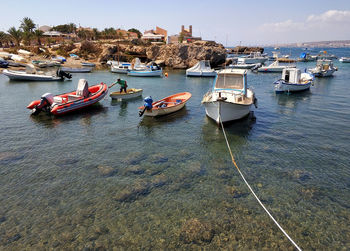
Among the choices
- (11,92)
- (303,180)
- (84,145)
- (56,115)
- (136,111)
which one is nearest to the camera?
(303,180)

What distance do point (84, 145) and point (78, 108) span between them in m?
8.15

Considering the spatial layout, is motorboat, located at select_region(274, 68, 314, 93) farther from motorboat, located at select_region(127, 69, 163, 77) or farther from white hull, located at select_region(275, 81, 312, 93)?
motorboat, located at select_region(127, 69, 163, 77)

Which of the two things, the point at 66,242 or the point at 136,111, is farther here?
the point at 136,111

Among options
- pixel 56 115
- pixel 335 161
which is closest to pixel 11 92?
pixel 56 115

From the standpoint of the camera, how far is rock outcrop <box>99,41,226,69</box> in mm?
66188

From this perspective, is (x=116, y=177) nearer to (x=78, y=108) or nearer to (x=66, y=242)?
(x=66, y=242)

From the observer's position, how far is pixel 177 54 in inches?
2616

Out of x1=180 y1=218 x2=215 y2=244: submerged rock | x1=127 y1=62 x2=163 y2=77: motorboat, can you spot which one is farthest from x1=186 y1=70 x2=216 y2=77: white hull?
x1=180 y1=218 x2=215 y2=244: submerged rock

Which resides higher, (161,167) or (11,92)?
(11,92)

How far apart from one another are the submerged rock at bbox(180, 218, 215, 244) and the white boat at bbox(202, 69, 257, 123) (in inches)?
379

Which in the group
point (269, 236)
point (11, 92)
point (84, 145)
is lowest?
point (269, 236)

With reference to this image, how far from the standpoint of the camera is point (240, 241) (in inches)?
283

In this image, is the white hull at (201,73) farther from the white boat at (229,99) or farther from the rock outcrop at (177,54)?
the white boat at (229,99)

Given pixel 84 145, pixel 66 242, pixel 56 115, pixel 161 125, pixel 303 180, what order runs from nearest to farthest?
pixel 66 242 < pixel 303 180 < pixel 84 145 < pixel 161 125 < pixel 56 115
